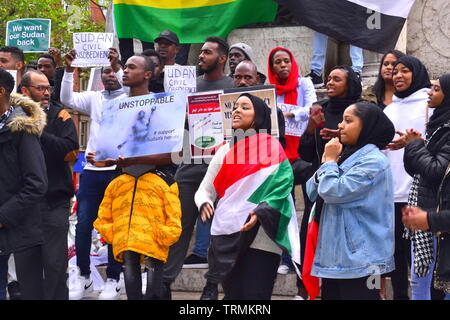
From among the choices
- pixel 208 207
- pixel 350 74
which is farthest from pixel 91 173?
pixel 350 74

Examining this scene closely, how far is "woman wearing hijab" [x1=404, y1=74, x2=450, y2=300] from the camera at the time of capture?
4.84m

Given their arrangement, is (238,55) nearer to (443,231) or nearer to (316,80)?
(316,80)

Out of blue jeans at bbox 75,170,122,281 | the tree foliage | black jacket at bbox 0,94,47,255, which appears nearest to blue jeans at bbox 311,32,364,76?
blue jeans at bbox 75,170,122,281

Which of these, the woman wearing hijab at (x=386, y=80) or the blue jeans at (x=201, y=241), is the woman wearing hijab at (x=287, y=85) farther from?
the blue jeans at (x=201, y=241)

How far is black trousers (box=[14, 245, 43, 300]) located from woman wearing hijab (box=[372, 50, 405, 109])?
3.26 metres

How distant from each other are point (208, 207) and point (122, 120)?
1157 mm

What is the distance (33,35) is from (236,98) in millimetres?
4470

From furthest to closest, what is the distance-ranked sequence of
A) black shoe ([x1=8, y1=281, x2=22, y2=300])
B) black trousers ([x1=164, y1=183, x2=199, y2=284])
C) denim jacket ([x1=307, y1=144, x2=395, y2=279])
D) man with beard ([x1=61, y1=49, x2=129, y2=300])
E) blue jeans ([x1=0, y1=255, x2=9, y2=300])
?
black shoe ([x1=8, y1=281, x2=22, y2=300]), man with beard ([x1=61, y1=49, x2=129, y2=300]), black trousers ([x1=164, y1=183, x2=199, y2=284]), blue jeans ([x1=0, y1=255, x2=9, y2=300]), denim jacket ([x1=307, y1=144, x2=395, y2=279])

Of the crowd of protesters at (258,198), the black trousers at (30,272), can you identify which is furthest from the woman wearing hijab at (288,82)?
the black trousers at (30,272)

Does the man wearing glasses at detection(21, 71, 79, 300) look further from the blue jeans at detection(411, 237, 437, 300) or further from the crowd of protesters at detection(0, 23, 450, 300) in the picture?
the blue jeans at detection(411, 237, 437, 300)

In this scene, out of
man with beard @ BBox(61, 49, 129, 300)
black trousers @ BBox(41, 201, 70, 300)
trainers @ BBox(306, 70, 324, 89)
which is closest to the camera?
black trousers @ BBox(41, 201, 70, 300)

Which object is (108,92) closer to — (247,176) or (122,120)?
(122,120)

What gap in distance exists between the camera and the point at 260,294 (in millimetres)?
4746

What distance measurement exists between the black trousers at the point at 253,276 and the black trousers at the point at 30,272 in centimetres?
139
